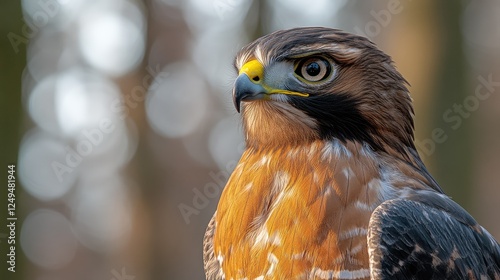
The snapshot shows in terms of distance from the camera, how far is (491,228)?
32.8ft

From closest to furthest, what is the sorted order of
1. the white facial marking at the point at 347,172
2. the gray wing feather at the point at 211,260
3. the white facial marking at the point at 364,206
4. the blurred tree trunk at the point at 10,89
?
the white facial marking at the point at 364,206, the white facial marking at the point at 347,172, the gray wing feather at the point at 211,260, the blurred tree trunk at the point at 10,89

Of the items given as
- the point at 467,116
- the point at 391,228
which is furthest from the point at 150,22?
the point at 391,228

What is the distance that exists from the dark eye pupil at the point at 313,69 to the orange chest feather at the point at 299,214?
1.42 ft

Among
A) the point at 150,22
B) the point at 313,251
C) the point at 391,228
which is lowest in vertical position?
the point at 150,22

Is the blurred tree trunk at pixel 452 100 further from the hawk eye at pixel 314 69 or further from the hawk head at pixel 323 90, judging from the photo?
the hawk eye at pixel 314 69

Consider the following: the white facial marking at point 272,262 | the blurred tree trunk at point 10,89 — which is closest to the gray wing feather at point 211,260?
the white facial marking at point 272,262

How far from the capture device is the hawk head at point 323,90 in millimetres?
4020

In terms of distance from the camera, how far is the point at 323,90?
4051 millimetres

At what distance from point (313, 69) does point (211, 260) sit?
1456 mm

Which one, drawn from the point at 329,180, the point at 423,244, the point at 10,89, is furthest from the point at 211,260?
the point at 10,89

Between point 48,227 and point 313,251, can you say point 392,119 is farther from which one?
point 48,227

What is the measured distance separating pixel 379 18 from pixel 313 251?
535cm

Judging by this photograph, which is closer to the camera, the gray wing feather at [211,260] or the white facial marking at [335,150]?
the white facial marking at [335,150]

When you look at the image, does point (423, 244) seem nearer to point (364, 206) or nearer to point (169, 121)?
point (364, 206)
